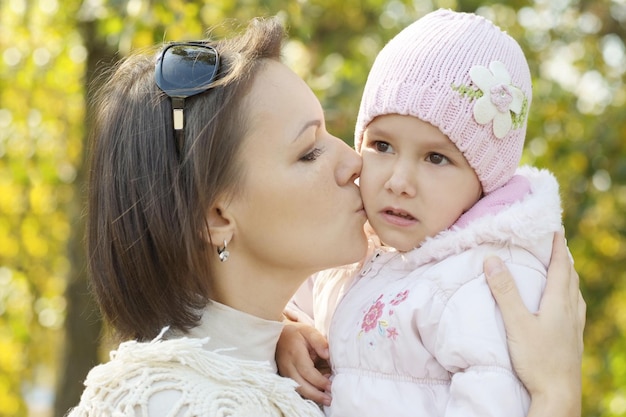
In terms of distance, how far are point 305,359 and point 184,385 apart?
1.26ft

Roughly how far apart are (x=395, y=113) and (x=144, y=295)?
2.40ft

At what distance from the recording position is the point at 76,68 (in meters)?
6.08

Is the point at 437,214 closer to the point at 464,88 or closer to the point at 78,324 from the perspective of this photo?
the point at 464,88

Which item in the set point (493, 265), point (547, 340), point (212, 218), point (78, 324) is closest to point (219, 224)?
point (212, 218)

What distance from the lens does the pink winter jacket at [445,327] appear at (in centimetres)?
200

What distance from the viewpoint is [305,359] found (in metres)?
2.35

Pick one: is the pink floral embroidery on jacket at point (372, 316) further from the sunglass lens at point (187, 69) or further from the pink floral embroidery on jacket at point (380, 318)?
the sunglass lens at point (187, 69)

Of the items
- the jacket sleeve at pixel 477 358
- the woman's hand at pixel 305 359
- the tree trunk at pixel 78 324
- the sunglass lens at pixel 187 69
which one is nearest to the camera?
the jacket sleeve at pixel 477 358

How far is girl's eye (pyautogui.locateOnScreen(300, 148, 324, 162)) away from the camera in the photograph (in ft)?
7.45

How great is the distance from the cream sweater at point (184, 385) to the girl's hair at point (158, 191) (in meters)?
0.13

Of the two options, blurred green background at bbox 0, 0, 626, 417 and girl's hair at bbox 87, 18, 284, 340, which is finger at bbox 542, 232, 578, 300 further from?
blurred green background at bbox 0, 0, 626, 417

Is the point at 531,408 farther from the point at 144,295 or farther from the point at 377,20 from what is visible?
the point at 377,20

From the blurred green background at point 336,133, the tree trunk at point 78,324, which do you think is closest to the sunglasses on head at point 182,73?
the blurred green background at point 336,133

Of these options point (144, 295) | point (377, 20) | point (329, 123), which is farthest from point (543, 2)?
point (144, 295)
